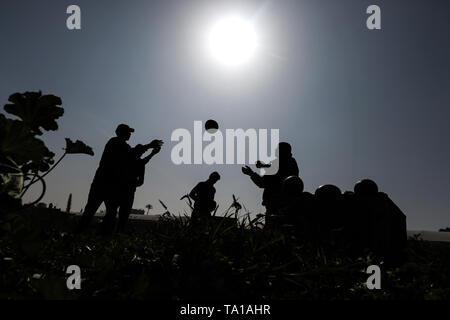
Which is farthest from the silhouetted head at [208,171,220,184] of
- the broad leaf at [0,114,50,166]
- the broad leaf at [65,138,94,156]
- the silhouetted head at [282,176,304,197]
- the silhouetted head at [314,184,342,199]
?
the broad leaf at [0,114,50,166]

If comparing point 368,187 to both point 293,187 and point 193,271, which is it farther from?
point 193,271

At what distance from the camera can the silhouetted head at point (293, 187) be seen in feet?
12.7

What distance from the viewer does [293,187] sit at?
3.91m

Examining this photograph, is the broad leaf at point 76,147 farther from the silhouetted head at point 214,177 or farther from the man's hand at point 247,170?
the silhouetted head at point 214,177

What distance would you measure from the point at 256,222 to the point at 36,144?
70.7 inches

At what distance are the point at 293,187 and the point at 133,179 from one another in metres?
3.16

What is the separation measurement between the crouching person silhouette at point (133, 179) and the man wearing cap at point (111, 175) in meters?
0.06

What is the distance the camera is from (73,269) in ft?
4.13

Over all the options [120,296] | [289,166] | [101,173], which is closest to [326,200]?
[289,166]

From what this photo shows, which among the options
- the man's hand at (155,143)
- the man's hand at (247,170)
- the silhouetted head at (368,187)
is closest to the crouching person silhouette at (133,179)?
the man's hand at (155,143)

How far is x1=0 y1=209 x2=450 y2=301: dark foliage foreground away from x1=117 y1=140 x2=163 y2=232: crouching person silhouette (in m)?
3.02

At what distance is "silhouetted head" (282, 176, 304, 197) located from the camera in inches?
153
